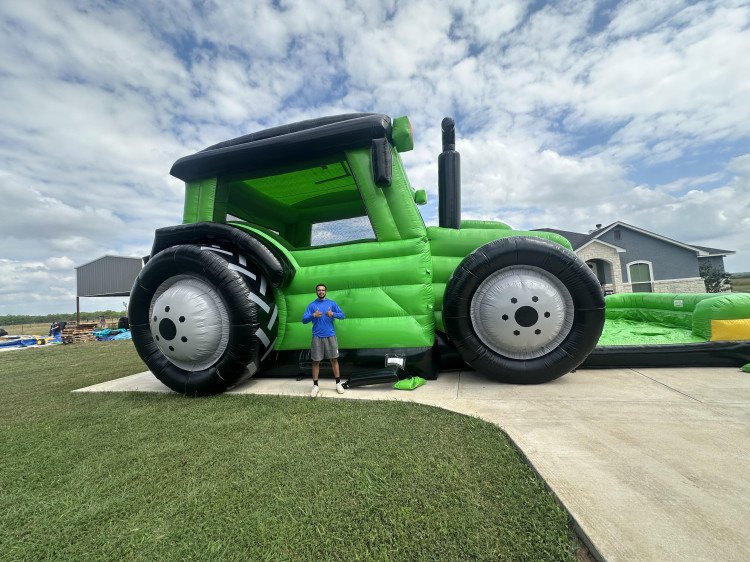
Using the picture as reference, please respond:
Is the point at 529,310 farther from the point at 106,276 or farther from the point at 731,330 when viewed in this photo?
the point at 106,276

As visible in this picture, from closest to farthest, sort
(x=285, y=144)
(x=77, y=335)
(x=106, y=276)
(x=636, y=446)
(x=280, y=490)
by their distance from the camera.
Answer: (x=280, y=490) < (x=636, y=446) < (x=285, y=144) < (x=77, y=335) < (x=106, y=276)

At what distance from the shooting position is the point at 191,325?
2982mm

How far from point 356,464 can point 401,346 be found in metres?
1.51

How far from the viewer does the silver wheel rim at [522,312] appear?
2795mm

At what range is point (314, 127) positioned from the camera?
329 centimetres

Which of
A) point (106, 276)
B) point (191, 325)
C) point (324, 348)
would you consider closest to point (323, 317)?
point (324, 348)

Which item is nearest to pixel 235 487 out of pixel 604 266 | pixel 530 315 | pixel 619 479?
pixel 619 479

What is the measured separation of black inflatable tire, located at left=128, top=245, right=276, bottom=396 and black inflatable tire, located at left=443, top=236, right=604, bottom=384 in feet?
5.79

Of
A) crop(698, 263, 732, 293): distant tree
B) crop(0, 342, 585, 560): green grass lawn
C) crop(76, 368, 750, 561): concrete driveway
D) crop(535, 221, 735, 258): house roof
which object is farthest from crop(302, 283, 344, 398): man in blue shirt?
crop(698, 263, 732, 293): distant tree

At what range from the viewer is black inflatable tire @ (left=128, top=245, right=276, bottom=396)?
2951mm

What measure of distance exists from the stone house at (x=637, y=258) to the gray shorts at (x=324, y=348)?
15.5 meters

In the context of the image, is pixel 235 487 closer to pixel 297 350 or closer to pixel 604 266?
pixel 297 350

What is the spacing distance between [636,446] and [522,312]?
4.21 ft

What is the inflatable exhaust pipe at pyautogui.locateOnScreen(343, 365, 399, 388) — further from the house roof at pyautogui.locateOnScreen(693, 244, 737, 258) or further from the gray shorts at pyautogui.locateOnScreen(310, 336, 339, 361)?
Result: the house roof at pyautogui.locateOnScreen(693, 244, 737, 258)
